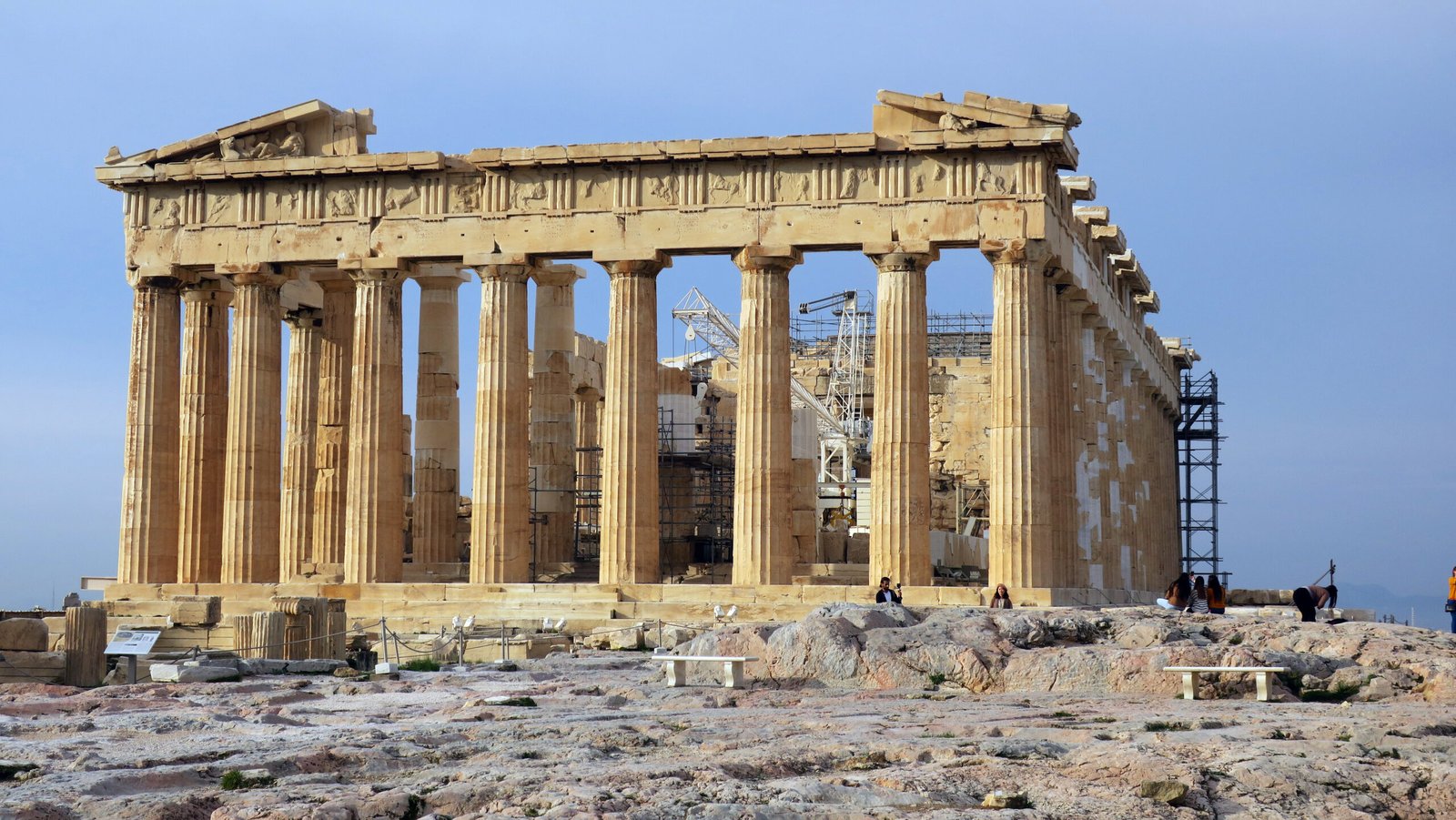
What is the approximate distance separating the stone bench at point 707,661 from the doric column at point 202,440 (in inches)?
896

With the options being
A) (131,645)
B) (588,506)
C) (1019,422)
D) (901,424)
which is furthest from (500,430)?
(131,645)

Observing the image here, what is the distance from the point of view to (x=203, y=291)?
45125mm

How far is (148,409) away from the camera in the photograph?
4450cm

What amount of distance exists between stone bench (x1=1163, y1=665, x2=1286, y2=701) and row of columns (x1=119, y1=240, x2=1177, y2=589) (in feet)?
53.7

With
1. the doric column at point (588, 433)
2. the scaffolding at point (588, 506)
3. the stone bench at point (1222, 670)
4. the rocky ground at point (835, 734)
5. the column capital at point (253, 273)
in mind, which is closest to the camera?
the rocky ground at point (835, 734)

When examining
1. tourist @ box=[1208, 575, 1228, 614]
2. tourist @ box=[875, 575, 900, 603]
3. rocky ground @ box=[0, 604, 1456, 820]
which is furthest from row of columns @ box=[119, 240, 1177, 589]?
rocky ground @ box=[0, 604, 1456, 820]

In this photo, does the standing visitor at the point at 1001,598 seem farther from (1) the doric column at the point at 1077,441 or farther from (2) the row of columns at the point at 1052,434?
(1) the doric column at the point at 1077,441

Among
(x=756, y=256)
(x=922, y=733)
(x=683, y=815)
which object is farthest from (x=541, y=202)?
(x=683, y=815)

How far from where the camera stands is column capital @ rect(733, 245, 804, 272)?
4041cm

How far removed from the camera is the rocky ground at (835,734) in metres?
15.0

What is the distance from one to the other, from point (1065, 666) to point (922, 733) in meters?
5.64

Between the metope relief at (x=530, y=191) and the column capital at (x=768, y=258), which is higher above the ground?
the metope relief at (x=530, y=191)

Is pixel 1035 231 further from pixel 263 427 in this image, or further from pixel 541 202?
pixel 263 427

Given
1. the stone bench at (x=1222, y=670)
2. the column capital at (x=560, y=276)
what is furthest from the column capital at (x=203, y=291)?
the stone bench at (x=1222, y=670)
